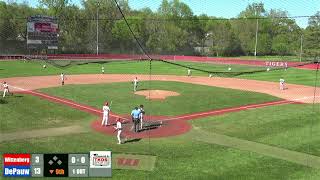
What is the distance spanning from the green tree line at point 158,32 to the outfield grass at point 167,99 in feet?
13.7

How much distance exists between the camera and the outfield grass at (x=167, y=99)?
89.1 feet

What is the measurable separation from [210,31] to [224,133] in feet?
91.2

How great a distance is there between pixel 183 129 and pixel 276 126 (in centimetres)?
486

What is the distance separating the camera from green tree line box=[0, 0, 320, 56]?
3488cm

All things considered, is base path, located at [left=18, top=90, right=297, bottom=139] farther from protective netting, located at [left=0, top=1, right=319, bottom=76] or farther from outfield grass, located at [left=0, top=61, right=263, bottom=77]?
outfield grass, located at [left=0, top=61, right=263, bottom=77]

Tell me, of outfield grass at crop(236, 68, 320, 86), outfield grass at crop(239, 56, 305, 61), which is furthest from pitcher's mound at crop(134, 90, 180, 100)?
outfield grass at crop(239, 56, 305, 61)

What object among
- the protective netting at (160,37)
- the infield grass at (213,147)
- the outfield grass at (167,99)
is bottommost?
the infield grass at (213,147)

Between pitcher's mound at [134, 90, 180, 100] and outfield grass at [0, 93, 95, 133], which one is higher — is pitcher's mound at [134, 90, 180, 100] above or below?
above

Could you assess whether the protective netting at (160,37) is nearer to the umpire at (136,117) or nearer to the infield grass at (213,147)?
the infield grass at (213,147)

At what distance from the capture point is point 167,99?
30.4 m

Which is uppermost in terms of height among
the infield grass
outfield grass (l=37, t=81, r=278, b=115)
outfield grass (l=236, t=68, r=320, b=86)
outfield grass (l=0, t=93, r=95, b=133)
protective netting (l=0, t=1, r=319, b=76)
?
protective netting (l=0, t=1, r=319, b=76)

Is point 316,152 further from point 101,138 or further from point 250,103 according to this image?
point 250,103

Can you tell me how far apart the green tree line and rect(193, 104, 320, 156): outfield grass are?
8.37 meters

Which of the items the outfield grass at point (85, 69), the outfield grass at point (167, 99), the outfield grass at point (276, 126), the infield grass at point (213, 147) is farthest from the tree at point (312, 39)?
the infield grass at point (213, 147)
